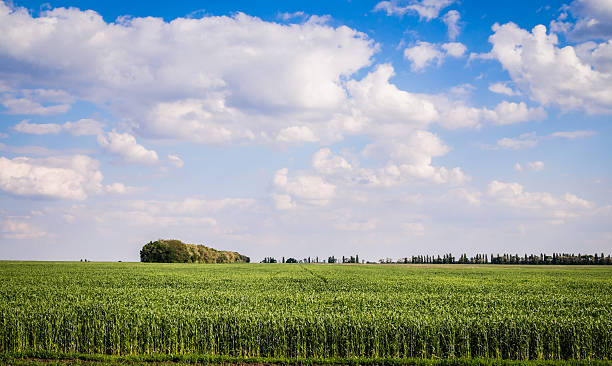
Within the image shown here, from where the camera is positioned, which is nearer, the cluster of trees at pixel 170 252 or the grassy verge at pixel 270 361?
the grassy verge at pixel 270 361

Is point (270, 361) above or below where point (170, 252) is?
above

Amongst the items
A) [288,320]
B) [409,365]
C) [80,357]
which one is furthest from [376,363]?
A: [80,357]

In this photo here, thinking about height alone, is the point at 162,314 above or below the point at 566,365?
above

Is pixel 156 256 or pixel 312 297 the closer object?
pixel 312 297

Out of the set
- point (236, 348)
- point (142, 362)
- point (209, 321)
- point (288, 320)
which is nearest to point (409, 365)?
point (288, 320)

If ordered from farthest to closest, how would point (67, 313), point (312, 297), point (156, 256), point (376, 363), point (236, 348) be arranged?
point (156, 256)
point (312, 297)
point (67, 313)
point (236, 348)
point (376, 363)

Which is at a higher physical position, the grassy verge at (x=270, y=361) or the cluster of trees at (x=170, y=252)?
the grassy verge at (x=270, y=361)

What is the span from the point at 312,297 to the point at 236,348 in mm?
11580

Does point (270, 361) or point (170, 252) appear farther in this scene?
point (170, 252)

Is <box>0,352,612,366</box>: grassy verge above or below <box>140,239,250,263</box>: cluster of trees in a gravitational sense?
above

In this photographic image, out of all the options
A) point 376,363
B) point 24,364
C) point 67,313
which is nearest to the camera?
point 24,364

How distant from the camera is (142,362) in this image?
15.8m

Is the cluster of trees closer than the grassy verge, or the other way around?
the grassy verge

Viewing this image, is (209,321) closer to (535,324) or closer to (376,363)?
(376,363)
